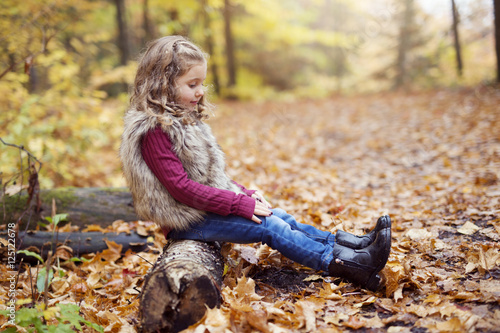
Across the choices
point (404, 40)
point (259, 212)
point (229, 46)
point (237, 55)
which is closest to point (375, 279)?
point (259, 212)

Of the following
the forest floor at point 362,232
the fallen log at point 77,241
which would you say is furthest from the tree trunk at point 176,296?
the fallen log at point 77,241

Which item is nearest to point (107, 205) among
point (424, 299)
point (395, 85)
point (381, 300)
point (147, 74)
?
point (147, 74)

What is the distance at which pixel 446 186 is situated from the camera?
4.20 metres

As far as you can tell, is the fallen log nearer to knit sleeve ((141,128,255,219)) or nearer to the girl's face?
knit sleeve ((141,128,255,219))

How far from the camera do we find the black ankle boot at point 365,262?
7.41 ft

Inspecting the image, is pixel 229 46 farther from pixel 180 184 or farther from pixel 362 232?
pixel 180 184

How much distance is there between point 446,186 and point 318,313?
2979 mm

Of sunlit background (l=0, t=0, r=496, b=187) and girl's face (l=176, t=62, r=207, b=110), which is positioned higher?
sunlit background (l=0, t=0, r=496, b=187)

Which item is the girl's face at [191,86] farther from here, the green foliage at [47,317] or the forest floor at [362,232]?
the green foliage at [47,317]

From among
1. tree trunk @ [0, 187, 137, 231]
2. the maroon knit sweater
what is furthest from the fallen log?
the maroon knit sweater

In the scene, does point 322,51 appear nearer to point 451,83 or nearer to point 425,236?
point 451,83

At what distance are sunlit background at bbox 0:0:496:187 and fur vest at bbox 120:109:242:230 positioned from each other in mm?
2799

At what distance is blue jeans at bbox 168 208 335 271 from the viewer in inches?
95.5

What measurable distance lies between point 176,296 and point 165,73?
4.83 feet
